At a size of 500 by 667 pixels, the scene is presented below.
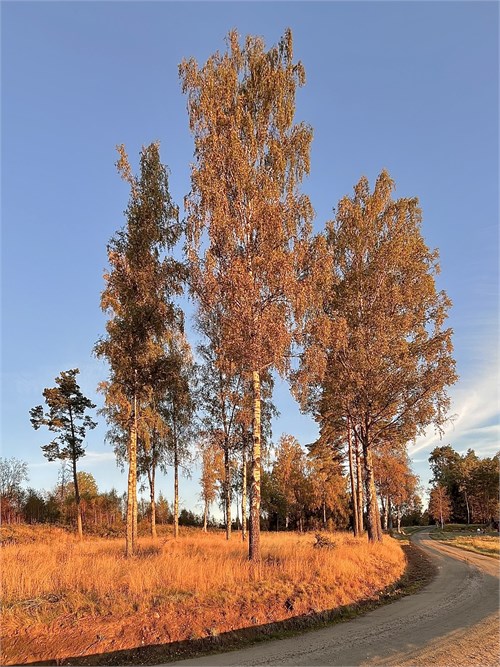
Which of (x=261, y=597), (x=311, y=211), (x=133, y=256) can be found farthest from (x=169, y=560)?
(x=311, y=211)

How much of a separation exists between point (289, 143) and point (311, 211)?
2.70 metres

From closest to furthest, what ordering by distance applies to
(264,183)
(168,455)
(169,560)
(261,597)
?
(261,597) → (169,560) → (264,183) → (168,455)

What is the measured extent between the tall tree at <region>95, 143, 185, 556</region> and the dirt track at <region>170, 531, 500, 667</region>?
8841 mm

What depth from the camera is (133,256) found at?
57.4 ft

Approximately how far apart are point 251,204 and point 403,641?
12.4 meters

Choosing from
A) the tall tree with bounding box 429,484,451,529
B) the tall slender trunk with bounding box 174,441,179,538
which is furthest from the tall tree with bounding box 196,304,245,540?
the tall tree with bounding box 429,484,451,529

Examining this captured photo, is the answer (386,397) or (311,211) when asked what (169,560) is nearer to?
(311,211)

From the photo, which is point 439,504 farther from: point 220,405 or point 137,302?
point 137,302

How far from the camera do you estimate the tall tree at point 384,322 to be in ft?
70.7

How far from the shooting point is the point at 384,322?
70.3 ft

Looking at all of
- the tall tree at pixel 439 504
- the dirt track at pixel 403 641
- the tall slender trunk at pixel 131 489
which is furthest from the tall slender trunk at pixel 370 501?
the tall tree at pixel 439 504

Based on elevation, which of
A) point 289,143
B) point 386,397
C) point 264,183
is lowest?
point 386,397

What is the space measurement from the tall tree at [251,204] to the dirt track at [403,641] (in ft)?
14.3

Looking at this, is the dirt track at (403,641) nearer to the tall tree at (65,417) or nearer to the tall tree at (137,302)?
the tall tree at (137,302)
